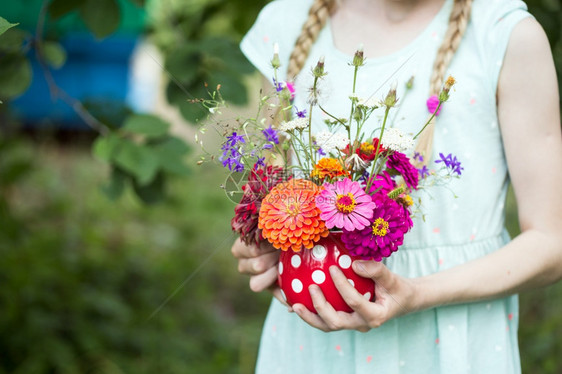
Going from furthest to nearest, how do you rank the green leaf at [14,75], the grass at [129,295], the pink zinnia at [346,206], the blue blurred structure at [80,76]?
the blue blurred structure at [80,76], the grass at [129,295], the green leaf at [14,75], the pink zinnia at [346,206]

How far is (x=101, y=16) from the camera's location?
5.44ft

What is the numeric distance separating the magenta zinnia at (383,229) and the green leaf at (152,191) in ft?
3.64

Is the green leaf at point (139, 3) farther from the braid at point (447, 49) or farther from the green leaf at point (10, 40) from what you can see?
the braid at point (447, 49)

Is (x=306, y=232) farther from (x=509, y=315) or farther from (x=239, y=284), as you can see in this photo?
(x=239, y=284)

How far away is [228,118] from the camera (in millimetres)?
934

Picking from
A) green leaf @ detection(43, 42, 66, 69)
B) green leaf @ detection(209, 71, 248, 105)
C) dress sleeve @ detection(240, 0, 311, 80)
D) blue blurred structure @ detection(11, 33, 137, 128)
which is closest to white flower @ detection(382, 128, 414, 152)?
dress sleeve @ detection(240, 0, 311, 80)

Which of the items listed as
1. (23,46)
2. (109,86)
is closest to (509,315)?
(23,46)

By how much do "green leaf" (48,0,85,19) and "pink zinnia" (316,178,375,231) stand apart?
3.85ft

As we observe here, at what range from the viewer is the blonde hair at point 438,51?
1087 millimetres

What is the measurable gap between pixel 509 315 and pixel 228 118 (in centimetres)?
68

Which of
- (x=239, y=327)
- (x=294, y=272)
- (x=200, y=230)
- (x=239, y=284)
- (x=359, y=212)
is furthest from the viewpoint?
(x=200, y=230)

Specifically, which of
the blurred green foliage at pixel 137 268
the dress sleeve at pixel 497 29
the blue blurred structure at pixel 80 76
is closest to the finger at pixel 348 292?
the dress sleeve at pixel 497 29

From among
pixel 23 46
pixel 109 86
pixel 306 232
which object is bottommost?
pixel 306 232

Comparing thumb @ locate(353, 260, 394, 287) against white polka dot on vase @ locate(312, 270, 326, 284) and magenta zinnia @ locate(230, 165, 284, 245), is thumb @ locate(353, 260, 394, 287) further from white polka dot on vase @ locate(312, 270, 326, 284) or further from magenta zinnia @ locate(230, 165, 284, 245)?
magenta zinnia @ locate(230, 165, 284, 245)
